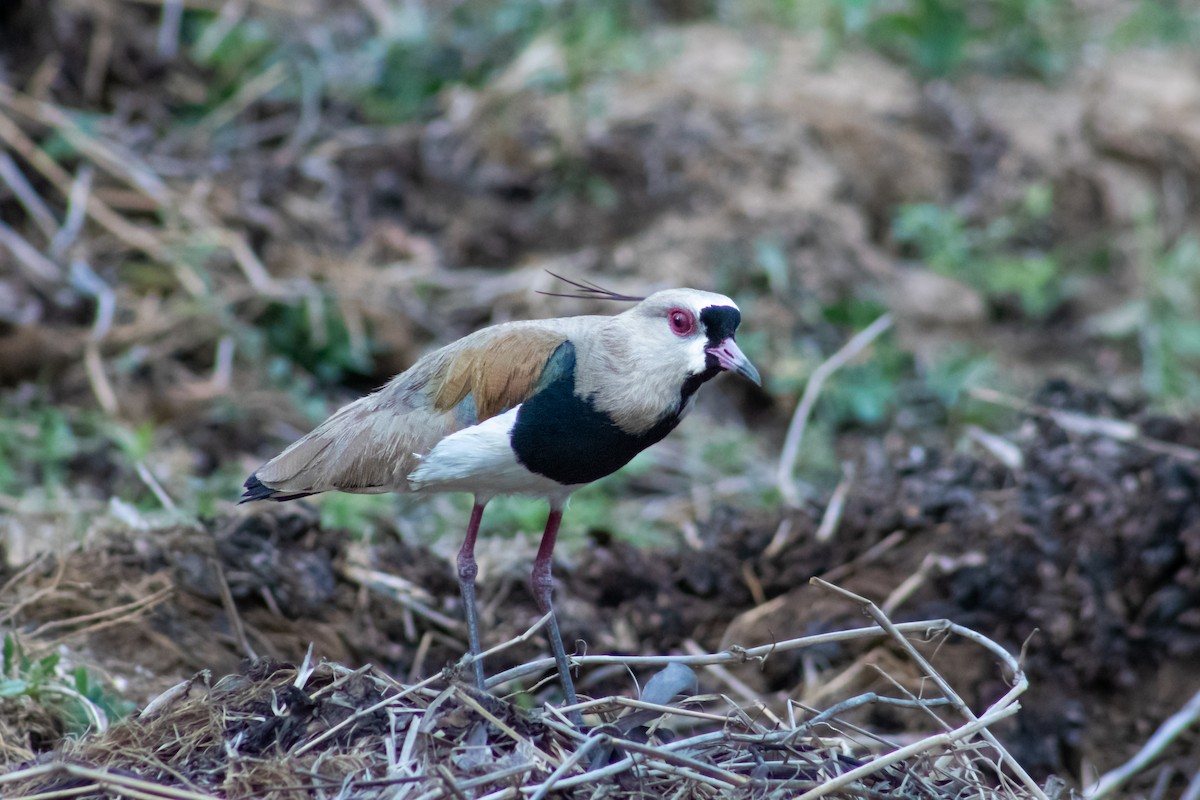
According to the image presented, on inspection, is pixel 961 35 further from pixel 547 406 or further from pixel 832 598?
pixel 547 406

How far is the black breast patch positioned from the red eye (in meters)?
0.20

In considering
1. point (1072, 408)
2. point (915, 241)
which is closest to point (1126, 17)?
point (915, 241)

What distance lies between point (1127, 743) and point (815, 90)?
441 centimetres

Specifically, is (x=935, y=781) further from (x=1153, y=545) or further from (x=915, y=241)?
(x=915, y=241)

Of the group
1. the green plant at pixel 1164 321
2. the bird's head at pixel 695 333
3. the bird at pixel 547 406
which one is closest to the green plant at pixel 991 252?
the green plant at pixel 1164 321

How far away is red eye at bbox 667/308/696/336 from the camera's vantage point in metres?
3.25

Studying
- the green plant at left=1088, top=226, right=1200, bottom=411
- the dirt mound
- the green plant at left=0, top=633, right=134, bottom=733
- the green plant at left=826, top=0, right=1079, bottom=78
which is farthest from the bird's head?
the green plant at left=826, top=0, right=1079, bottom=78

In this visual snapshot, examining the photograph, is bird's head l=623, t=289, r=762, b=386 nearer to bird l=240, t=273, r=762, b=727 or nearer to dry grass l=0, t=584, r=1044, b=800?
bird l=240, t=273, r=762, b=727

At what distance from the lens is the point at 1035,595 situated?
14.4ft

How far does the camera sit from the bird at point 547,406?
10.5 ft

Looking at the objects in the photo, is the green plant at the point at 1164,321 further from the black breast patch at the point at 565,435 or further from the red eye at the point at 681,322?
the black breast patch at the point at 565,435

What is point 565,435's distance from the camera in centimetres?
320

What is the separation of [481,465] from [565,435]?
0.70ft

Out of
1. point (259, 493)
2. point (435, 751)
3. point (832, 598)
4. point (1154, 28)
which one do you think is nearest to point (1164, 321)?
point (1154, 28)
